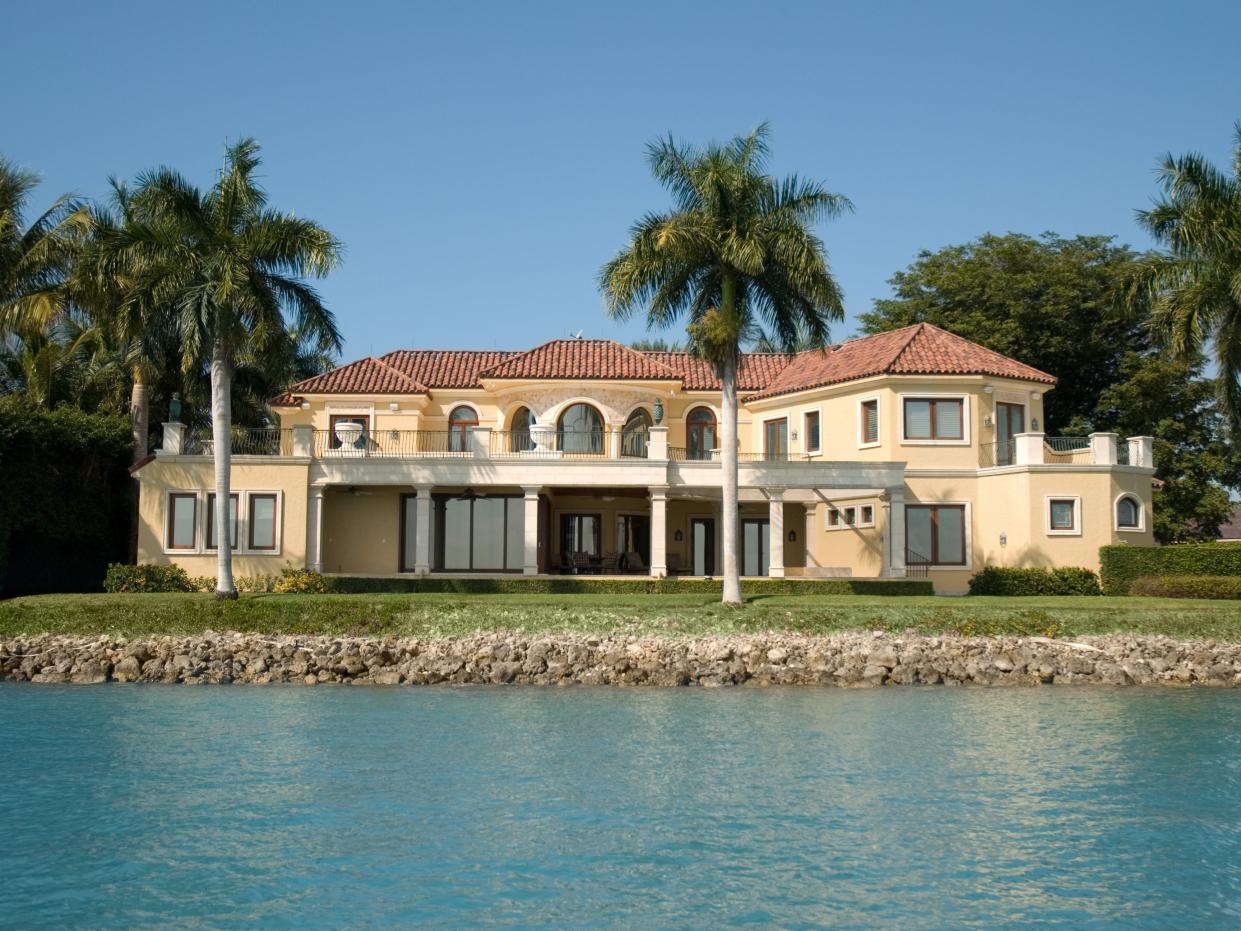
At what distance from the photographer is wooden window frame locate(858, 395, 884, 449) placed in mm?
39875

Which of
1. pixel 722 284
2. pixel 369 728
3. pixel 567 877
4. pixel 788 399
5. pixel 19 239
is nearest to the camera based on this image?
pixel 567 877

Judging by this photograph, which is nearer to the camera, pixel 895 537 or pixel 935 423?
pixel 895 537

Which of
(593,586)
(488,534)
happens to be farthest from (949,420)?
(488,534)

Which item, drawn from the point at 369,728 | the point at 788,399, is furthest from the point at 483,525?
the point at 369,728

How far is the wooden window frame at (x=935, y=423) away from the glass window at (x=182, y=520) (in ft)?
72.9

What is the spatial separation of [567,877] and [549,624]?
16849 mm

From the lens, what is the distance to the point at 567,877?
12367mm

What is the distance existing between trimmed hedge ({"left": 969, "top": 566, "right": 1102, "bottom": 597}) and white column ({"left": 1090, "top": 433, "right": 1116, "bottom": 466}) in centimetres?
355

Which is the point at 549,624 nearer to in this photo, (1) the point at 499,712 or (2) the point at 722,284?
(1) the point at 499,712

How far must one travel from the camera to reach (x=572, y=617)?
29422 mm

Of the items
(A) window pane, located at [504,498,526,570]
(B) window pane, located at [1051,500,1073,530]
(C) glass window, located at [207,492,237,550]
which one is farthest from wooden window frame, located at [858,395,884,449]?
(C) glass window, located at [207,492,237,550]

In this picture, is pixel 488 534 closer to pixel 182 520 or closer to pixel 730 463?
pixel 182 520

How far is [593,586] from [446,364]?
13.9m

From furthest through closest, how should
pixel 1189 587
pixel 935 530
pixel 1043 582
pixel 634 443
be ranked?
pixel 935 530 → pixel 634 443 → pixel 1043 582 → pixel 1189 587
